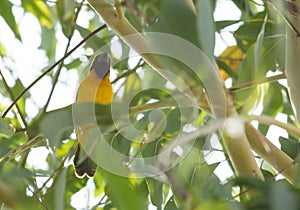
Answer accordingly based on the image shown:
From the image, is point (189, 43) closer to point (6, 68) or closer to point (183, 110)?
point (183, 110)

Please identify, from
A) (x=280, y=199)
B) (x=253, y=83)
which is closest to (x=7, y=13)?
(x=253, y=83)

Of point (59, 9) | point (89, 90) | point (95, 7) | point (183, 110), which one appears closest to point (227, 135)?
point (183, 110)

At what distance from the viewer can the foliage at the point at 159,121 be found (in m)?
0.53

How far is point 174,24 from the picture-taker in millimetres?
597

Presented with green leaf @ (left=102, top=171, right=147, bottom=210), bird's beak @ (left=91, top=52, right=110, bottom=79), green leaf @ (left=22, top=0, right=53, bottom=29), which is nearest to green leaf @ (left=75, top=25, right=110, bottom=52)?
green leaf @ (left=22, top=0, right=53, bottom=29)

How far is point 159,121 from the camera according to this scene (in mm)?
1079

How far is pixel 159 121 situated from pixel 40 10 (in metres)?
0.53

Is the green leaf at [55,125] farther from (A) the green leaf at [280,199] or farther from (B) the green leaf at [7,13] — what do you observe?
(B) the green leaf at [7,13]

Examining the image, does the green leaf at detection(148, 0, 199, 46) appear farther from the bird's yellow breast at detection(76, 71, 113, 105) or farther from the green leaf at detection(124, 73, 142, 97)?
the bird's yellow breast at detection(76, 71, 113, 105)

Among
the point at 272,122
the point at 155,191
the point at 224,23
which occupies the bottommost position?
the point at 155,191

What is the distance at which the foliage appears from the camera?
528 millimetres

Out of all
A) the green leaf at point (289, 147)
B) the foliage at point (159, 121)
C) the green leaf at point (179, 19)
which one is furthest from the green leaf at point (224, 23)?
the green leaf at point (179, 19)

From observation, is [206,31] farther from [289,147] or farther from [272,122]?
[289,147]

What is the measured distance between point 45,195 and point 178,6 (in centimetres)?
49
